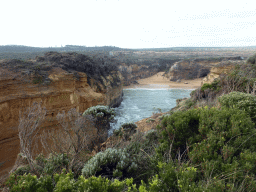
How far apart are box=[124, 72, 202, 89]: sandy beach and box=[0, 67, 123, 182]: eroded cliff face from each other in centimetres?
2535


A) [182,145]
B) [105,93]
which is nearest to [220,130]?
[182,145]

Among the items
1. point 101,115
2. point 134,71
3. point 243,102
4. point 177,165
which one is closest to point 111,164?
point 177,165

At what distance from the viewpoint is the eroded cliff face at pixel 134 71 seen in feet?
137

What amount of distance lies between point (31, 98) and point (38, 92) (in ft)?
2.12

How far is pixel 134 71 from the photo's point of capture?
4591 cm

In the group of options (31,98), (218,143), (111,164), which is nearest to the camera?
(218,143)

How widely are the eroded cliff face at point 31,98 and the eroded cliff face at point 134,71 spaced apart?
2654 cm

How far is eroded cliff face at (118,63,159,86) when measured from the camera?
41656mm

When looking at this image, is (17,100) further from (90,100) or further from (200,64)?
(200,64)

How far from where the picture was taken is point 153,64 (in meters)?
51.3

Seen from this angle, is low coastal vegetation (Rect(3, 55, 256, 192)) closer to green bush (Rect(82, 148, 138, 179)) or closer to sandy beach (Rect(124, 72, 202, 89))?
green bush (Rect(82, 148, 138, 179))

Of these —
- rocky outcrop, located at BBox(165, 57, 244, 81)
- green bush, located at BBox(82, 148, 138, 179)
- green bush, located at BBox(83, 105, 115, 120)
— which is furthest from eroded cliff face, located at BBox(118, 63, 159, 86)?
green bush, located at BBox(82, 148, 138, 179)

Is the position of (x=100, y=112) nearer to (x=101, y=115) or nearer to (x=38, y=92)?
(x=101, y=115)

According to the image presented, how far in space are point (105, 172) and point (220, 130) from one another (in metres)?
2.80
